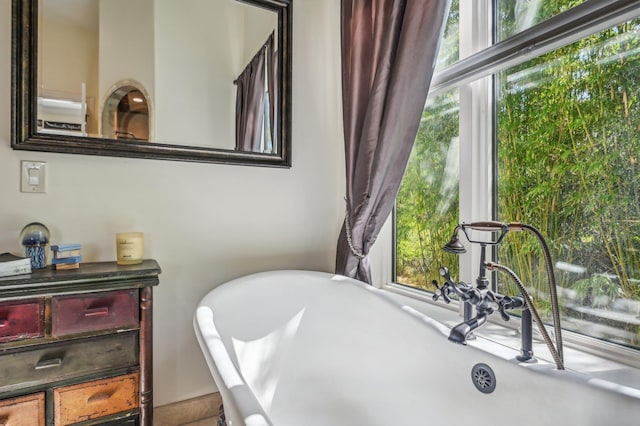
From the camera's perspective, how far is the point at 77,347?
1.09 m

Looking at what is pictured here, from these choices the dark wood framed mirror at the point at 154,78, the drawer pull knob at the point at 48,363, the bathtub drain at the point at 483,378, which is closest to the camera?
the bathtub drain at the point at 483,378

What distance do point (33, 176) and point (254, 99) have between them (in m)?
1.00

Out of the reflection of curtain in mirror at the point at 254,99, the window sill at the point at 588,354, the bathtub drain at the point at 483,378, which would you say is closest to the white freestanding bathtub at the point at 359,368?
the bathtub drain at the point at 483,378

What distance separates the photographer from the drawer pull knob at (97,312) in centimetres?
110

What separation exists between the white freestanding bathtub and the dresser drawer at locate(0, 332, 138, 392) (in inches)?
11.7

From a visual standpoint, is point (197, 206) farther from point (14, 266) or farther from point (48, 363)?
point (48, 363)

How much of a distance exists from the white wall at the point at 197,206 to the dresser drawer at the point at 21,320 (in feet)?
1.14

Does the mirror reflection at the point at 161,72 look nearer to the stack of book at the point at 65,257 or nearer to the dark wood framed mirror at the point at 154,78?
the dark wood framed mirror at the point at 154,78

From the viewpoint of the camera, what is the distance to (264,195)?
1.76m

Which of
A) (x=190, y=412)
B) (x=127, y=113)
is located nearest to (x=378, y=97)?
(x=127, y=113)

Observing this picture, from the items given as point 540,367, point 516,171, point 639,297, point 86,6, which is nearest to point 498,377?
point 540,367

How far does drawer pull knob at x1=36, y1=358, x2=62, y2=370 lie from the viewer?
103 cm

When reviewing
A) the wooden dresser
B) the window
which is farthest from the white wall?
the window

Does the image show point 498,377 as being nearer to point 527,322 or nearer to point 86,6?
point 527,322
